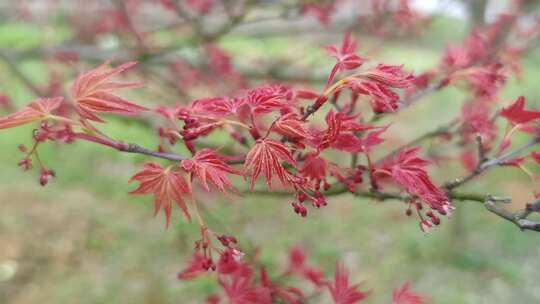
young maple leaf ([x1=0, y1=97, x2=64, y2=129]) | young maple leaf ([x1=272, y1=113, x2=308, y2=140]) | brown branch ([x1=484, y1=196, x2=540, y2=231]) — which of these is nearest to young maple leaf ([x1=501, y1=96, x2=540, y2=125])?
brown branch ([x1=484, y1=196, x2=540, y2=231])

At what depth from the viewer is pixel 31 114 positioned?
1.19m

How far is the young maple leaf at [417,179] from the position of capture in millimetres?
1215

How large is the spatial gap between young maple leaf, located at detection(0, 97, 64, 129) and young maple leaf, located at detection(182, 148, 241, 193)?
35 centimetres

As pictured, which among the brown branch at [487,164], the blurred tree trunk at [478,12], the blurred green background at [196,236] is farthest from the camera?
the blurred green background at [196,236]

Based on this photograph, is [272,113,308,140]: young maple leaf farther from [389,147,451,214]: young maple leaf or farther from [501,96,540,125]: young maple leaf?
[501,96,540,125]: young maple leaf

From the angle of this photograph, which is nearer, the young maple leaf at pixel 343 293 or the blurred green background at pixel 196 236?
the young maple leaf at pixel 343 293

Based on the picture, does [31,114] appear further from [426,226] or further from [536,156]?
[536,156]

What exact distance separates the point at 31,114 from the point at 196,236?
410cm

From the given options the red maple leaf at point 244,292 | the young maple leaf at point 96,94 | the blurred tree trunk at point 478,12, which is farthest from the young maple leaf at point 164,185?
the blurred tree trunk at point 478,12

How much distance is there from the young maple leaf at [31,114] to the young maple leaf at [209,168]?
1.15 ft

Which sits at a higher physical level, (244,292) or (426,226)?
(426,226)

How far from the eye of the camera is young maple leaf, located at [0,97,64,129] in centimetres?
114

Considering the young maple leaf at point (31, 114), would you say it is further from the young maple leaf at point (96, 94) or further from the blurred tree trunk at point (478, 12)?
the blurred tree trunk at point (478, 12)

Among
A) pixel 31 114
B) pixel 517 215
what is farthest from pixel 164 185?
pixel 517 215
